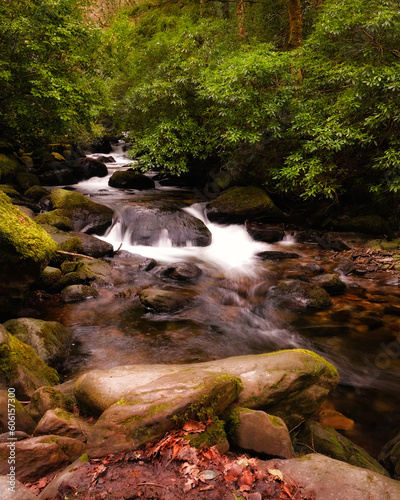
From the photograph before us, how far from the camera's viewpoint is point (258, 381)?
3.03 metres

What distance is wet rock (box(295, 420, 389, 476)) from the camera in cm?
297

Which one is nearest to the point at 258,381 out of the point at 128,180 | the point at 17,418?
the point at 17,418

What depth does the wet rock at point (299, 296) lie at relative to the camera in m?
7.00

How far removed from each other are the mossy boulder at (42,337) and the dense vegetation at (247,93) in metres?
7.77

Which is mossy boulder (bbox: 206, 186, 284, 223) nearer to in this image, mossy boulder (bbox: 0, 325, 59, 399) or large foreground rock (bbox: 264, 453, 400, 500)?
mossy boulder (bbox: 0, 325, 59, 399)

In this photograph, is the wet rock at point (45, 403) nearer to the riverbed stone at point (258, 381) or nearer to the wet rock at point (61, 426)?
the riverbed stone at point (258, 381)

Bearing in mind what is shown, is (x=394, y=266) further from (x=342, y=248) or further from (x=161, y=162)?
(x=161, y=162)

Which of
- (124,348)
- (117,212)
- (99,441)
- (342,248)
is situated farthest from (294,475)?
(117,212)

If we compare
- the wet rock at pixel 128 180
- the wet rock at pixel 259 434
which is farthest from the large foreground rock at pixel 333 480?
the wet rock at pixel 128 180

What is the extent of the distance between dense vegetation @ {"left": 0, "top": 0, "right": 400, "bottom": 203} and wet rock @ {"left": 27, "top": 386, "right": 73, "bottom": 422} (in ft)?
28.3

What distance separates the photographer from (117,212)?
464 inches

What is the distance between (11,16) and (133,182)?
756cm

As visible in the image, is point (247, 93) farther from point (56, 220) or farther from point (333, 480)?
point (333, 480)

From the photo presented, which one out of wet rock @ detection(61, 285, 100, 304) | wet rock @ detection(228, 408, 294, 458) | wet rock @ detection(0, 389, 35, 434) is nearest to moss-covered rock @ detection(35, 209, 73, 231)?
wet rock @ detection(61, 285, 100, 304)
